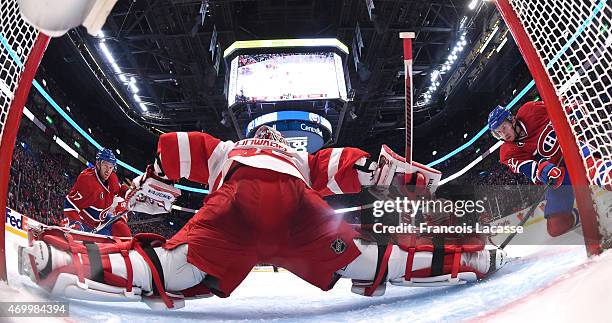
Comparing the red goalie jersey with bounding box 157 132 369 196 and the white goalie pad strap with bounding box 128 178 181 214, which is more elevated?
the red goalie jersey with bounding box 157 132 369 196

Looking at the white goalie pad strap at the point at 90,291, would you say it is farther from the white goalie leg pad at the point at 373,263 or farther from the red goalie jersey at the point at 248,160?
the white goalie leg pad at the point at 373,263

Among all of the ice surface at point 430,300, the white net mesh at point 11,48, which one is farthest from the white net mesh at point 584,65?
the white net mesh at point 11,48

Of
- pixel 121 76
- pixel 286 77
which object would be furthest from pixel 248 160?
pixel 121 76

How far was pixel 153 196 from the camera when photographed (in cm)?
168

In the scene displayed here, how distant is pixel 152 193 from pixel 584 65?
A: 144 centimetres

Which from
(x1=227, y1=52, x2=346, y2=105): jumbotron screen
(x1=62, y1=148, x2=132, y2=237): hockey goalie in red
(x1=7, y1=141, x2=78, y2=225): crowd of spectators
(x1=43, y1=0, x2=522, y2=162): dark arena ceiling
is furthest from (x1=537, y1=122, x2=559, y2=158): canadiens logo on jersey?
(x1=7, y1=141, x2=78, y2=225): crowd of spectators

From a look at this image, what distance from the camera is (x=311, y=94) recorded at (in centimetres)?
695

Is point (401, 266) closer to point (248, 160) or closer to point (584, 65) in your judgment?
point (248, 160)

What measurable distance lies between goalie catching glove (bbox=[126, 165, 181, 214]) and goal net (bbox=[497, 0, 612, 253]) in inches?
49.6

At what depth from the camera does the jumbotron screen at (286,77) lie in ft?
23.0

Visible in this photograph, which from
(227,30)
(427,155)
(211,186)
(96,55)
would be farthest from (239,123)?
(211,186)

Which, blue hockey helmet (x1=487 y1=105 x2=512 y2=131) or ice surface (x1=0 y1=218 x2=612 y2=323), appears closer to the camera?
ice surface (x1=0 y1=218 x2=612 y2=323)

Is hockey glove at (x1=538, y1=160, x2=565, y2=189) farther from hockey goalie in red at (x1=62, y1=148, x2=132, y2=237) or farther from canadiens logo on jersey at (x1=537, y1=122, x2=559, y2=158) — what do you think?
hockey goalie in red at (x1=62, y1=148, x2=132, y2=237)

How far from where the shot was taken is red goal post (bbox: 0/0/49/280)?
103cm
